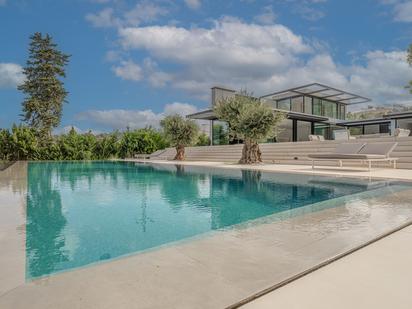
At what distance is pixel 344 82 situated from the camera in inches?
1174

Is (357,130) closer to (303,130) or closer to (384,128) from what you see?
(384,128)

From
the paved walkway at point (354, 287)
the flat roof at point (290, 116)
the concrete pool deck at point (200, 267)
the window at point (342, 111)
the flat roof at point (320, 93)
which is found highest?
the flat roof at point (320, 93)

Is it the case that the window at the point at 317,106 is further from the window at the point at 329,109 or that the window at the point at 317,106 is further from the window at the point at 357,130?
the window at the point at 357,130

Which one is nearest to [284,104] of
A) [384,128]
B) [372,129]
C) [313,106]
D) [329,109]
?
[313,106]

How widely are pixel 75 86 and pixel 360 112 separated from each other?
106 ft

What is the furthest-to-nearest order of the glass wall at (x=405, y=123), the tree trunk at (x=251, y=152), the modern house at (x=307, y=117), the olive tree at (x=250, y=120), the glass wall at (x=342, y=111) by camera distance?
the glass wall at (x=342, y=111) < the modern house at (x=307, y=117) < the glass wall at (x=405, y=123) < the tree trunk at (x=251, y=152) < the olive tree at (x=250, y=120)

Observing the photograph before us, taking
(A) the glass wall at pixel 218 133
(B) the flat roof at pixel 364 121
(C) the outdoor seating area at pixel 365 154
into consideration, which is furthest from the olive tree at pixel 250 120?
(B) the flat roof at pixel 364 121

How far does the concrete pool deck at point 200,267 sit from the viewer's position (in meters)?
1.50

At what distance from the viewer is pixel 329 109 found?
95.0 ft

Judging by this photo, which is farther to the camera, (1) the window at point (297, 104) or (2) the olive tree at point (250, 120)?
(1) the window at point (297, 104)

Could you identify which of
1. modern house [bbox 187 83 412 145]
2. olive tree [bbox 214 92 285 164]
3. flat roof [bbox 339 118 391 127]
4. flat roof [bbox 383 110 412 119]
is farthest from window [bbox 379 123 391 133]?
olive tree [bbox 214 92 285 164]

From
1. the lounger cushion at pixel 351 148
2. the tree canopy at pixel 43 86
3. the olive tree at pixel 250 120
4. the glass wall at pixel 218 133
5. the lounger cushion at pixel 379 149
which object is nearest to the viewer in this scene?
the lounger cushion at pixel 379 149

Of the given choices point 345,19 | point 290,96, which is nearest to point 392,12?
point 345,19

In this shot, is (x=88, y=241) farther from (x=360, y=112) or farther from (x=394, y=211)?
(x=360, y=112)
